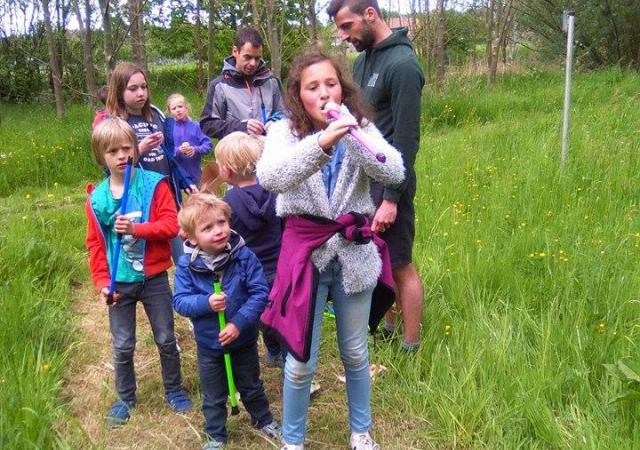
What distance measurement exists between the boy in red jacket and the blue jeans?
0.75 meters

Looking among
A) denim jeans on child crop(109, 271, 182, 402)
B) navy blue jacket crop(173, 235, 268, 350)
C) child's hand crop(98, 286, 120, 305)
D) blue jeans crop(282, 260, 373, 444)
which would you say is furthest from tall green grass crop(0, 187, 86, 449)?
blue jeans crop(282, 260, 373, 444)

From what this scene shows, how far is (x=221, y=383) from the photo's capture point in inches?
98.3

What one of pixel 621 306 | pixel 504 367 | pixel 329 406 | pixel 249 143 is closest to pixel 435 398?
pixel 504 367

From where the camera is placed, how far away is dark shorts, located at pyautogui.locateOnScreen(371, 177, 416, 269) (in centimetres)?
275

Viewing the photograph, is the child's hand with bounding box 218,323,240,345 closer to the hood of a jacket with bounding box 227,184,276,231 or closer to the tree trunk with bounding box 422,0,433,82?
the hood of a jacket with bounding box 227,184,276,231

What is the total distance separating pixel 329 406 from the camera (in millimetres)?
2803

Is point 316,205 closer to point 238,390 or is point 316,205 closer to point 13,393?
point 238,390

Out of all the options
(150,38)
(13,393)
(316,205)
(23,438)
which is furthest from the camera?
(150,38)

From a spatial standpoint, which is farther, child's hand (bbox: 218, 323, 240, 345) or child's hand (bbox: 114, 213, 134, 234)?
child's hand (bbox: 114, 213, 134, 234)

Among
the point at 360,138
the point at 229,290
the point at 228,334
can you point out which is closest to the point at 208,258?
the point at 229,290

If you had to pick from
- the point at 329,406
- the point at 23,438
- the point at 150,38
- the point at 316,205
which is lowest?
the point at 329,406

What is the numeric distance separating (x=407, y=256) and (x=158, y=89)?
1693 cm

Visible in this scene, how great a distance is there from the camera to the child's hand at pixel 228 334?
7.61ft

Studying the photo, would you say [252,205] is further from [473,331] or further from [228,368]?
[473,331]
